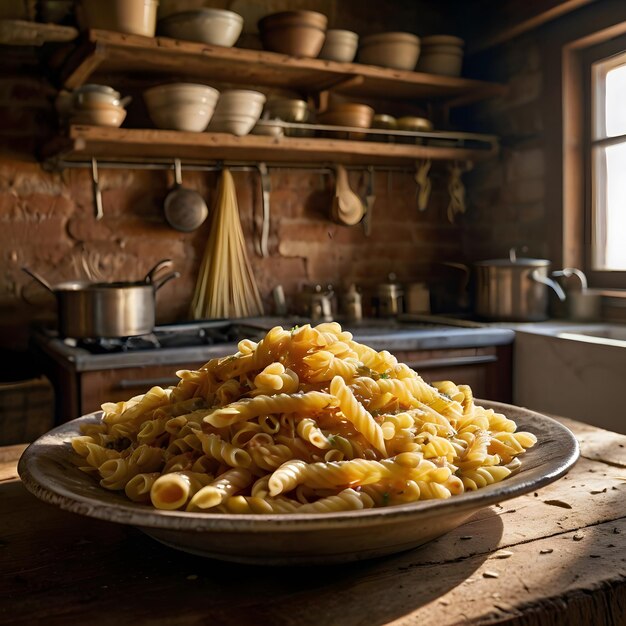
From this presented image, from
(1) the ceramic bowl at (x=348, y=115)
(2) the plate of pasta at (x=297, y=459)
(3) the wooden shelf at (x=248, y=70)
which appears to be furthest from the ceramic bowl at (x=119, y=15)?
(2) the plate of pasta at (x=297, y=459)

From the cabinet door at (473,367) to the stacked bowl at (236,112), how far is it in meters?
0.99

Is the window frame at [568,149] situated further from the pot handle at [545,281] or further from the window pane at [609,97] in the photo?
the pot handle at [545,281]

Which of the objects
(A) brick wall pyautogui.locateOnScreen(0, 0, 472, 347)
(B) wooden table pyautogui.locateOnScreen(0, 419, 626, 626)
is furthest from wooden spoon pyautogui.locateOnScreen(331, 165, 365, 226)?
(B) wooden table pyautogui.locateOnScreen(0, 419, 626, 626)

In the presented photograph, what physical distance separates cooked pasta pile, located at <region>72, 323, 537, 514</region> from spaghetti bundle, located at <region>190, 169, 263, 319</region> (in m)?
1.97

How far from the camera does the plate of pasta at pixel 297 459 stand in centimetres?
64

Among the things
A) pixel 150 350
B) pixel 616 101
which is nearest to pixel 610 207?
pixel 616 101

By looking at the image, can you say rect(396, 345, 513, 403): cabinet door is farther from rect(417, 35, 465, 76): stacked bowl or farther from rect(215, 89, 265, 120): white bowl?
rect(417, 35, 465, 76): stacked bowl

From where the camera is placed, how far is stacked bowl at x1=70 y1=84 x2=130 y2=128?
237 cm

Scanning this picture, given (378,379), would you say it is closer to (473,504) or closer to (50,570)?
(473,504)

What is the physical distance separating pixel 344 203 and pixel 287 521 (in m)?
2.67

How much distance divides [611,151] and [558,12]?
59 centimetres

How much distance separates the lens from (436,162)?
350 centimetres

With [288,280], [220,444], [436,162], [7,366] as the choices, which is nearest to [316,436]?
[220,444]

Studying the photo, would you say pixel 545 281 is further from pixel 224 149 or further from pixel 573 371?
pixel 224 149
